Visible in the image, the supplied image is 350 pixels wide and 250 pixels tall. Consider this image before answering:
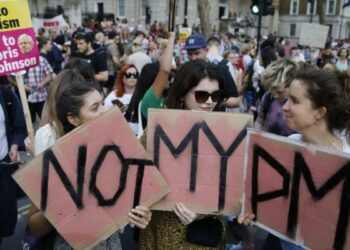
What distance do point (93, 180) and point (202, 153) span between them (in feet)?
1.61

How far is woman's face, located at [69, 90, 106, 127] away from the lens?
209 cm

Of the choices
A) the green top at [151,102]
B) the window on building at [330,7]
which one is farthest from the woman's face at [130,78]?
the window on building at [330,7]

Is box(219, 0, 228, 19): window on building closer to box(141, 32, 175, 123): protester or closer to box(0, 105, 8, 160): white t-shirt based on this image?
box(141, 32, 175, 123): protester

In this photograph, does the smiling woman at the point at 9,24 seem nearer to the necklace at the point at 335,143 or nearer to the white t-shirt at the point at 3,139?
the white t-shirt at the point at 3,139

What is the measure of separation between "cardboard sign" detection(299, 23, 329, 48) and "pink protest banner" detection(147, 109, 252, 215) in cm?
804

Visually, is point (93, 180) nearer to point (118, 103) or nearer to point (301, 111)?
point (301, 111)

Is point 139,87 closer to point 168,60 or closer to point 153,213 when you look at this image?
point 168,60

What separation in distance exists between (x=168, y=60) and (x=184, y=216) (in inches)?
59.4

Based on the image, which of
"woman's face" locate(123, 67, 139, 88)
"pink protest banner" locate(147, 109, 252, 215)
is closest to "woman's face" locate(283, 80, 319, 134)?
"pink protest banner" locate(147, 109, 252, 215)

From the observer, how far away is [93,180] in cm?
170

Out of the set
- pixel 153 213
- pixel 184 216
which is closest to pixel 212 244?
pixel 184 216

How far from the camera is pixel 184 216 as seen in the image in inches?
70.2

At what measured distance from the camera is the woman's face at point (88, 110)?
2092 mm

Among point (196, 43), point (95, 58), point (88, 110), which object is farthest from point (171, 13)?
point (95, 58)
